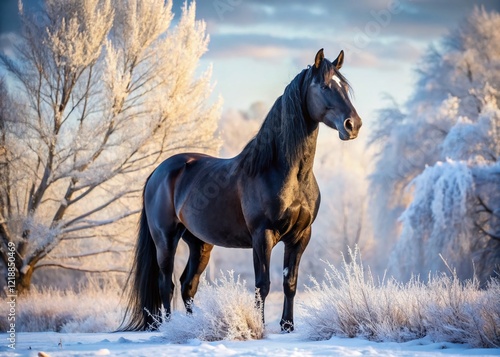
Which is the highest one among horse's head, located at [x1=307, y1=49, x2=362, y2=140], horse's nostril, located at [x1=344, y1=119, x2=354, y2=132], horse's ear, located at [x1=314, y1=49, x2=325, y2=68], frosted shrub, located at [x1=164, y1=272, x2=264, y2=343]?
horse's ear, located at [x1=314, y1=49, x2=325, y2=68]

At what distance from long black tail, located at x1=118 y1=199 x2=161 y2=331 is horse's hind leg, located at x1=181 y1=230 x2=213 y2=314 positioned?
0.35 m

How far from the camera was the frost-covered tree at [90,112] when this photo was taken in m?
12.6

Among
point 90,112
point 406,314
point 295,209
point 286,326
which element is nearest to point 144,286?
point 286,326

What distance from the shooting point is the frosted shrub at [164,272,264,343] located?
5383 mm

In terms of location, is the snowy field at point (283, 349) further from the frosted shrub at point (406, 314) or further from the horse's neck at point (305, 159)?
the horse's neck at point (305, 159)

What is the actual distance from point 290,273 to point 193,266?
67.3 inches

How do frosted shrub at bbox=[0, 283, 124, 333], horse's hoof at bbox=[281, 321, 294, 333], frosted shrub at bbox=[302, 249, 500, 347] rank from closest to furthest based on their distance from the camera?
frosted shrub at bbox=[302, 249, 500, 347], horse's hoof at bbox=[281, 321, 294, 333], frosted shrub at bbox=[0, 283, 124, 333]

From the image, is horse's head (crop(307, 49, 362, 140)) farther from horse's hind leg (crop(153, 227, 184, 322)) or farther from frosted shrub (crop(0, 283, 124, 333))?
frosted shrub (crop(0, 283, 124, 333))

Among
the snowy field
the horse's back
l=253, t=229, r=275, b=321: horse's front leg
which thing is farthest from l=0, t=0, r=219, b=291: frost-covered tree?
the snowy field

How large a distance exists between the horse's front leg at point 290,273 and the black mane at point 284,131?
77cm

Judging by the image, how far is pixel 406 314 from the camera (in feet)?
17.3

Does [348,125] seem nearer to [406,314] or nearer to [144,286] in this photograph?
[406,314]

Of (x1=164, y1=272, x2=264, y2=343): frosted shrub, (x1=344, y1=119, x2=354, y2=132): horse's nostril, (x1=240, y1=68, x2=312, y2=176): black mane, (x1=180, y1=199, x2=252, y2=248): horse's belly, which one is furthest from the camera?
(x1=180, y1=199, x2=252, y2=248): horse's belly

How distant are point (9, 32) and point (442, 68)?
1664 centimetres
